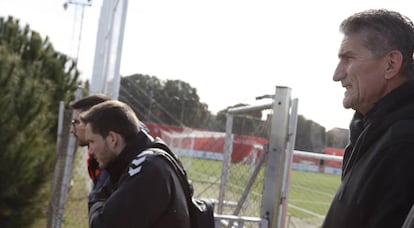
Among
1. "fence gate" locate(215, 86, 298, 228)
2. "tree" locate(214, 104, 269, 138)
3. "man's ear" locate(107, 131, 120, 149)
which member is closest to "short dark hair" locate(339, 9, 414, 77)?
"man's ear" locate(107, 131, 120, 149)

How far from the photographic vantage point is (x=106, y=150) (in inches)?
126

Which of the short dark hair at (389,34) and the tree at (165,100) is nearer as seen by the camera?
the short dark hair at (389,34)

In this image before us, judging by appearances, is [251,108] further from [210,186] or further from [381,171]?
[381,171]

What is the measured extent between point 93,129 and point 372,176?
1705 millimetres

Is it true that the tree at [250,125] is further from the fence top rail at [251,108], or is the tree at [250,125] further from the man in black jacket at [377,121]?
the man in black jacket at [377,121]

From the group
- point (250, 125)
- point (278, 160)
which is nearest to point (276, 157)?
point (278, 160)

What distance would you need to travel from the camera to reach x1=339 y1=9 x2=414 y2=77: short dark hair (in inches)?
78.6

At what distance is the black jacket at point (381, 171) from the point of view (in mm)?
1739

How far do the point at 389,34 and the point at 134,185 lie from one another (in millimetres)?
1258

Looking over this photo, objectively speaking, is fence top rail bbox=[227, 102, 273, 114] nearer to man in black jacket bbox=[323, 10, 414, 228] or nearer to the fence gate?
the fence gate

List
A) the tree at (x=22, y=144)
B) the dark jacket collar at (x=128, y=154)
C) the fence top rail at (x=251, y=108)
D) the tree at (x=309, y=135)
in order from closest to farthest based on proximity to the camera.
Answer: the dark jacket collar at (x=128, y=154)
the fence top rail at (x=251, y=108)
the tree at (x=309, y=135)
the tree at (x=22, y=144)

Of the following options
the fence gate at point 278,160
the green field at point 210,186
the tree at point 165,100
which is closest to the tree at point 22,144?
the green field at point 210,186

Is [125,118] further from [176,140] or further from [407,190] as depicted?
[176,140]

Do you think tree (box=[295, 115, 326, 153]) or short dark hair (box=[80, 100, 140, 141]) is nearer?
short dark hair (box=[80, 100, 140, 141])
